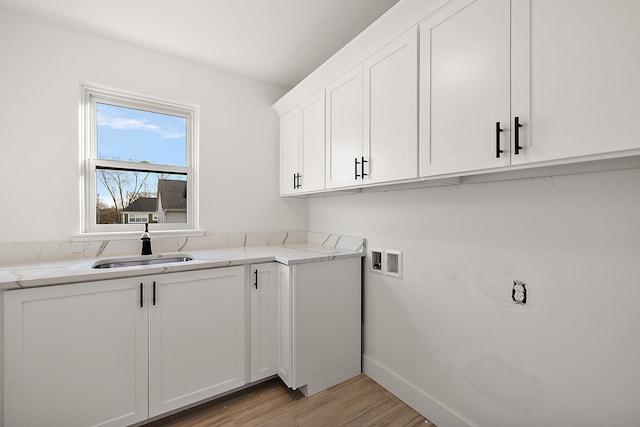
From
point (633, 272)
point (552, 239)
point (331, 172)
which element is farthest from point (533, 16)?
point (331, 172)

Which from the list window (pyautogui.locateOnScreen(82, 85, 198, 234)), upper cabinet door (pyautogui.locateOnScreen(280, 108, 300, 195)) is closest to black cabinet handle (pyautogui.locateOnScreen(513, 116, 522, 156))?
upper cabinet door (pyautogui.locateOnScreen(280, 108, 300, 195))

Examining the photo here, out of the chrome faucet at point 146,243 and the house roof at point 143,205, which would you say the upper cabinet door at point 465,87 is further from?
the house roof at point 143,205

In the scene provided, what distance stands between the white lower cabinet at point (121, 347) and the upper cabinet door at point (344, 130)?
0.96 m

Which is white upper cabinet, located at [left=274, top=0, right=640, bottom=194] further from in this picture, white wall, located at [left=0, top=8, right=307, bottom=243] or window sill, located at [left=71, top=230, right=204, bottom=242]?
window sill, located at [left=71, top=230, right=204, bottom=242]

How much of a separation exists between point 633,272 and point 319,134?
1830 millimetres

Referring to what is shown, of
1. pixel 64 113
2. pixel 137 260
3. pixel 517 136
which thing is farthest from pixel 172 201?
pixel 517 136

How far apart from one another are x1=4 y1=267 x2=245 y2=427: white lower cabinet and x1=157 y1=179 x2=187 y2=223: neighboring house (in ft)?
2.92

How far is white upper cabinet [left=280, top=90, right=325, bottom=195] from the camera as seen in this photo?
7.21 feet

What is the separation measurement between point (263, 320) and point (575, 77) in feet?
6.57

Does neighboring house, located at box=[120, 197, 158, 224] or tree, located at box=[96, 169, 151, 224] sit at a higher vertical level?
tree, located at box=[96, 169, 151, 224]

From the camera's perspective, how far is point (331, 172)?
6.83ft

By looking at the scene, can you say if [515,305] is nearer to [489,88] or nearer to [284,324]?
[489,88]

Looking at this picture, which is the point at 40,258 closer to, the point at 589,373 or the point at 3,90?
the point at 3,90

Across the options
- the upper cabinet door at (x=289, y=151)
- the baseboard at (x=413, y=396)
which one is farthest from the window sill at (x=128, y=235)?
the baseboard at (x=413, y=396)
